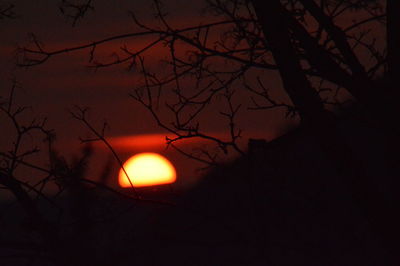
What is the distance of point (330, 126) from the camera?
4617 mm

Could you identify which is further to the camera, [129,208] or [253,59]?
[253,59]

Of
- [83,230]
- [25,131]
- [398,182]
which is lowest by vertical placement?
[398,182]

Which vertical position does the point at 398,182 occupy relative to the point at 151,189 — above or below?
below

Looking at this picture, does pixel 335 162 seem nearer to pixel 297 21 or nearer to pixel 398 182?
pixel 398 182

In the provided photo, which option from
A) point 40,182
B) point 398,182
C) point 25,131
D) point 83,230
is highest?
point 25,131

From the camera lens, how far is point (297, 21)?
4871 millimetres

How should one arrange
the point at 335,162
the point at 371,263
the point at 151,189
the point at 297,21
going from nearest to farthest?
the point at 335,162 → the point at 297,21 → the point at 151,189 → the point at 371,263

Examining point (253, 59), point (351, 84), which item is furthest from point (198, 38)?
point (351, 84)

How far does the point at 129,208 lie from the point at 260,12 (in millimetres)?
1529

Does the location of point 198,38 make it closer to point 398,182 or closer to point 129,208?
point 129,208

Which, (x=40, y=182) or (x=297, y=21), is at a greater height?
(x=297, y=21)

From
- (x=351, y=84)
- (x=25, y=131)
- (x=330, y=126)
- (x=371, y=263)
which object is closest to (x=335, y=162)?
(x=330, y=126)

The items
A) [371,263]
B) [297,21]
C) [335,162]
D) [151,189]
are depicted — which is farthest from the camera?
[371,263]

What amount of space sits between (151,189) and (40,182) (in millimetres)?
974
